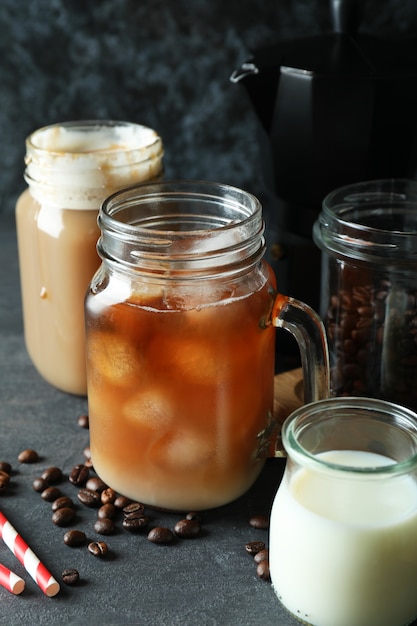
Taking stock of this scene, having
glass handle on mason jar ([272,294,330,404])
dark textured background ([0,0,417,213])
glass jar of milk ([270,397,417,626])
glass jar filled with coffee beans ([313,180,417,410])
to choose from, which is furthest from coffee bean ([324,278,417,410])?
dark textured background ([0,0,417,213])

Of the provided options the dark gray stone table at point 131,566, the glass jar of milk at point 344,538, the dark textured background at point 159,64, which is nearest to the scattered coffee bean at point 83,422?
the dark gray stone table at point 131,566

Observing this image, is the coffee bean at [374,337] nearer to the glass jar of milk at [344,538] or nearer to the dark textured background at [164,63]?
the glass jar of milk at [344,538]

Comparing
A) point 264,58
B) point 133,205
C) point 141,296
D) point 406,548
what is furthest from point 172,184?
point 406,548

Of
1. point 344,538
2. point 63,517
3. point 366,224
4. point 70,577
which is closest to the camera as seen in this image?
point 344,538

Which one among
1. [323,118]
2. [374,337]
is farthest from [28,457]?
[323,118]

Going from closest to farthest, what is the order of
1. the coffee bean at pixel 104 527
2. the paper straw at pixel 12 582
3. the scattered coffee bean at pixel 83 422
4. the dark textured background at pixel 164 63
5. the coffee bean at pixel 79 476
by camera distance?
the paper straw at pixel 12 582
the coffee bean at pixel 104 527
the coffee bean at pixel 79 476
the scattered coffee bean at pixel 83 422
the dark textured background at pixel 164 63

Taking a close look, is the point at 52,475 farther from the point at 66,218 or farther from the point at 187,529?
the point at 66,218
